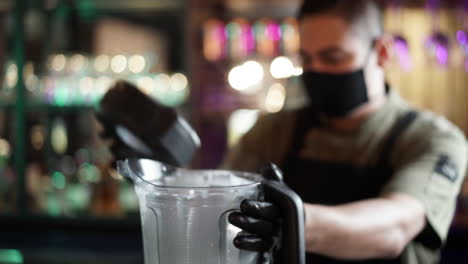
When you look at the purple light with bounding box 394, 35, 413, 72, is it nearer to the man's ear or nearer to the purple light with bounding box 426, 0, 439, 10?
the purple light with bounding box 426, 0, 439, 10

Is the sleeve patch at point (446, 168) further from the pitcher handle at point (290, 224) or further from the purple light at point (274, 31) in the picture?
the purple light at point (274, 31)

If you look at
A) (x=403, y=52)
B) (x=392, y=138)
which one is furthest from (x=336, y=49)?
(x=403, y=52)

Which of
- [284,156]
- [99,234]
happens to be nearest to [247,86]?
[99,234]

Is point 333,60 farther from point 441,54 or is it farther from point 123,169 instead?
point 441,54

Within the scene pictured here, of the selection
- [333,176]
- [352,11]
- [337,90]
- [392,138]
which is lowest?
[333,176]

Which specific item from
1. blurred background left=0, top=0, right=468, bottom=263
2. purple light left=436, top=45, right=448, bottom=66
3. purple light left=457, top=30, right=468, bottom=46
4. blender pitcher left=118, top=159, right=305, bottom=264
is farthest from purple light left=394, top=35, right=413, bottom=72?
blender pitcher left=118, top=159, right=305, bottom=264

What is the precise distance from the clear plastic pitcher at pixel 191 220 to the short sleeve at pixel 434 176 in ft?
2.00

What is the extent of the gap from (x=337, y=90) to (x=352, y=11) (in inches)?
8.7

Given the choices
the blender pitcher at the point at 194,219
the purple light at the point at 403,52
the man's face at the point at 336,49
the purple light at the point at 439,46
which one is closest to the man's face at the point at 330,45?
the man's face at the point at 336,49

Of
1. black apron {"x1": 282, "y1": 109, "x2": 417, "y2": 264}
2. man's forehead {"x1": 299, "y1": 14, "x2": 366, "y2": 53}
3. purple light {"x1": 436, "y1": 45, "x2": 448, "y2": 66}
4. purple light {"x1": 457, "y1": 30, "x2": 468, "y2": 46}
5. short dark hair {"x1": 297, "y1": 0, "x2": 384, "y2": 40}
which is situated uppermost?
short dark hair {"x1": 297, "y1": 0, "x2": 384, "y2": 40}

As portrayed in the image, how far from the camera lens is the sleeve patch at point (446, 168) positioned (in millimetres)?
1342

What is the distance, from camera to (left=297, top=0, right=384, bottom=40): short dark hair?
5.13 ft

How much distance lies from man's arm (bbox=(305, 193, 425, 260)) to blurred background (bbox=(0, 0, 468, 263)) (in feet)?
6.36

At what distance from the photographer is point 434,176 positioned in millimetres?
1322
